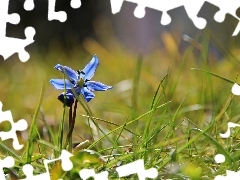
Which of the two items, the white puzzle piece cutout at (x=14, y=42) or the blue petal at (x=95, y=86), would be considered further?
the white puzzle piece cutout at (x=14, y=42)

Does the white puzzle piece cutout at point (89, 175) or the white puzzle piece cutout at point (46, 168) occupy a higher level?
the white puzzle piece cutout at point (46, 168)

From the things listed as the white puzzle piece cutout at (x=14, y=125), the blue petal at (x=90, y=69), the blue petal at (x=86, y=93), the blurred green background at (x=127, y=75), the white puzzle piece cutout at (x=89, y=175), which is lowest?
the white puzzle piece cutout at (x=89, y=175)

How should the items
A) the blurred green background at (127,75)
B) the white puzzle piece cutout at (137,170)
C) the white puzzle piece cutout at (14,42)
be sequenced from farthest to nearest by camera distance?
the blurred green background at (127,75) < the white puzzle piece cutout at (14,42) < the white puzzle piece cutout at (137,170)

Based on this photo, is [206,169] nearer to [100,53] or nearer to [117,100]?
[117,100]

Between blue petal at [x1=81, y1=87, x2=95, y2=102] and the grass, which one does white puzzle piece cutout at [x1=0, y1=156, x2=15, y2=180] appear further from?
blue petal at [x1=81, y1=87, x2=95, y2=102]

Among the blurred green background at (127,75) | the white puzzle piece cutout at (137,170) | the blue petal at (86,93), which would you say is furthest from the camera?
the blurred green background at (127,75)

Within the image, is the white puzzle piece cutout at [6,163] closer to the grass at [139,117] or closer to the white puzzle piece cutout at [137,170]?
the grass at [139,117]
